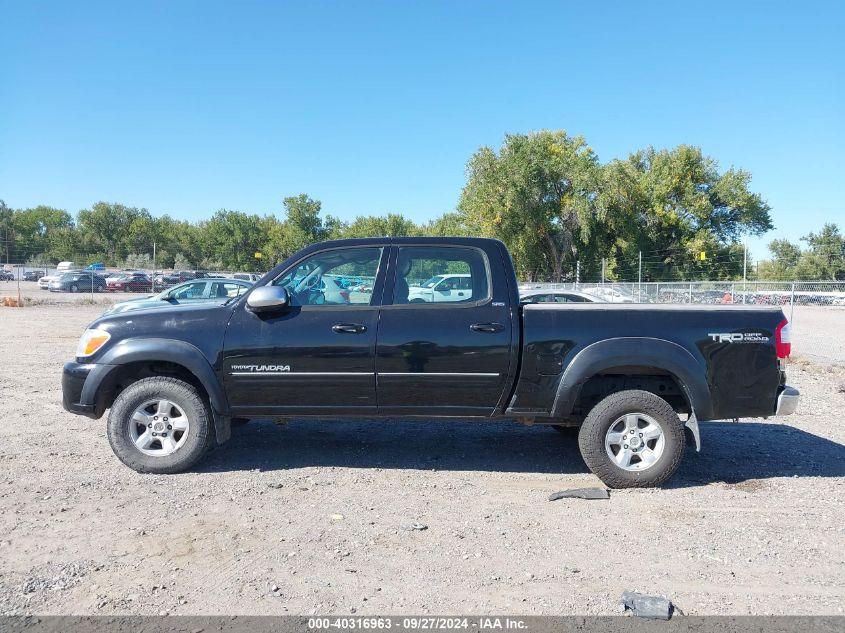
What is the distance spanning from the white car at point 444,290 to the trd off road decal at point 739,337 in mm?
1988

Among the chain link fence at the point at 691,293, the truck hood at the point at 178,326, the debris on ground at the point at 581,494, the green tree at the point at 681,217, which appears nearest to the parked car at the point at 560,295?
the debris on ground at the point at 581,494

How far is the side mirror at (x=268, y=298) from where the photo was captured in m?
4.85

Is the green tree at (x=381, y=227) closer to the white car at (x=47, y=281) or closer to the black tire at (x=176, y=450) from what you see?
the white car at (x=47, y=281)

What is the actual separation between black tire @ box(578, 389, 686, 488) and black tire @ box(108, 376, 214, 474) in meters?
3.19

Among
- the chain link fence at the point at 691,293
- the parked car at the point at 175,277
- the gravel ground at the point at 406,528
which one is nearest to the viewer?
the gravel ground at the point at 406,528

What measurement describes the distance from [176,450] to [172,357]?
0.81 metres

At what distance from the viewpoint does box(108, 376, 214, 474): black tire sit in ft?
16.6

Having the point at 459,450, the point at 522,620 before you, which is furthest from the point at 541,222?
the point at 522,620

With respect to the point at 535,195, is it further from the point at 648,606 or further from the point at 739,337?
the point at 648,606

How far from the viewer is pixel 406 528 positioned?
13.5 ft

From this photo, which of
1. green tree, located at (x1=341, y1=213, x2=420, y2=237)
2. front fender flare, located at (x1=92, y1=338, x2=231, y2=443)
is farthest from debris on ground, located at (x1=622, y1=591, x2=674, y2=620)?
green tree, located at (x1=341, y1=213, x2=420, y2=237)

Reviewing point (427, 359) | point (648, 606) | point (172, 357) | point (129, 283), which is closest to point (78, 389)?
point (172, 357)

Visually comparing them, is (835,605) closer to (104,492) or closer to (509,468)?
(509,468)

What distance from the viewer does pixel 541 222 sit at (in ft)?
145
